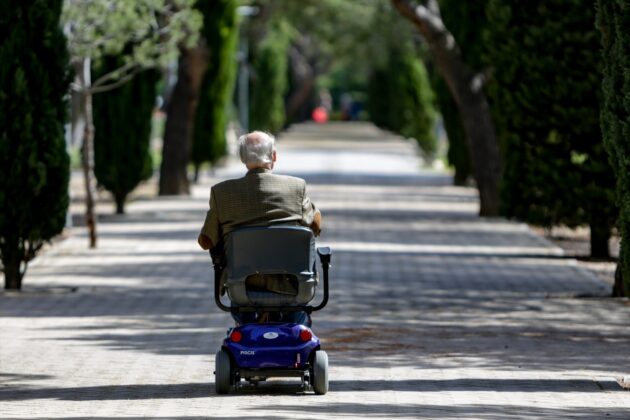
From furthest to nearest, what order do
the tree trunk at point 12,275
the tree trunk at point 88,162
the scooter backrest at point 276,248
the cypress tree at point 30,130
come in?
1. the tree trunk at point 88,162
2. the tree trunk at point 12,275
3. the cypress tree at point 30,130
4. the scooter backrest at point 276,248

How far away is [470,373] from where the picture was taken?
10406mm

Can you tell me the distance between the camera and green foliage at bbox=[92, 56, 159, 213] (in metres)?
25.8

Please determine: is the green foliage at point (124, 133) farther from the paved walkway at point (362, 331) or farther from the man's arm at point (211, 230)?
the man's arm at point (211, 230)

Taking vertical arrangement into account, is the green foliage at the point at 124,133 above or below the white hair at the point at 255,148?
below

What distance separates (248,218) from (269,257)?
10.8 inches

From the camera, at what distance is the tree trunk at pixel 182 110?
30.5 meters

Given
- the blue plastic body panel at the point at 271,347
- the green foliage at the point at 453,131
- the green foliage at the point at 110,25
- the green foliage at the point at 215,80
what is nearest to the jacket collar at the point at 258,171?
the blue plastic body panel at the point at 271,347

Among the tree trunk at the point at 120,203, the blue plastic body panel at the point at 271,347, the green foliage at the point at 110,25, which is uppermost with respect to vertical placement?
the green foliage at the point at 110,25

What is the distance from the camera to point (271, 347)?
915 centimetres

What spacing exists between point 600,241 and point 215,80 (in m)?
15.0

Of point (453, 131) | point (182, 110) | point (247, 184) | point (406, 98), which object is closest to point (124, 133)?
point (182, 110)

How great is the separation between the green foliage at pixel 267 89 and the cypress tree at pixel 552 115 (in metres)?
42.3

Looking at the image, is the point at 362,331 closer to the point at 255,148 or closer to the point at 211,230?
the point at 211,230

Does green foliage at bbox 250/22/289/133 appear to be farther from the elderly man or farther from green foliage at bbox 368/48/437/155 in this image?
the elderly man
